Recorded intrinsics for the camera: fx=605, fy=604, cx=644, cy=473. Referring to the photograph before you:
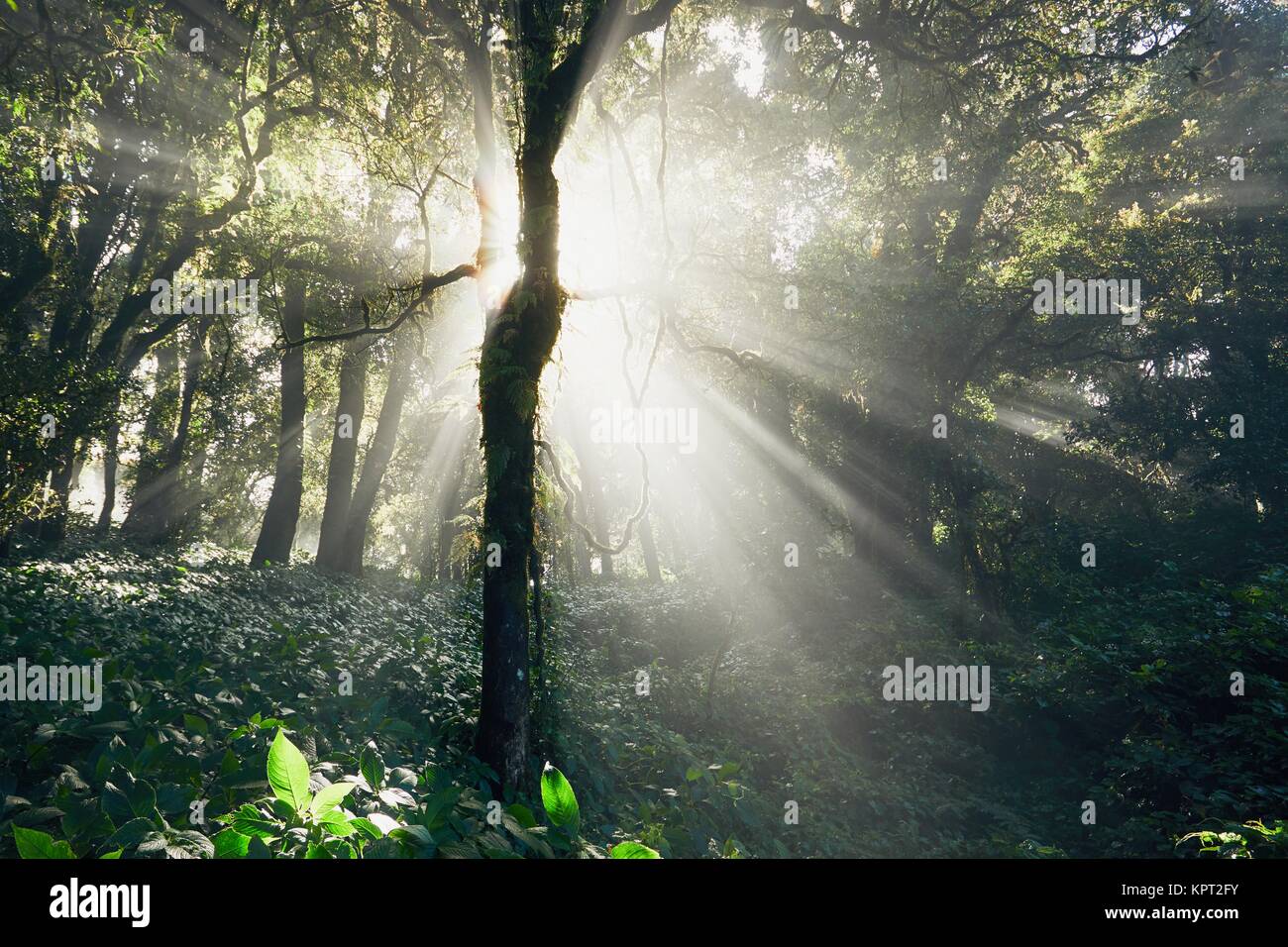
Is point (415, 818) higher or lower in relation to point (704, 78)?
lower

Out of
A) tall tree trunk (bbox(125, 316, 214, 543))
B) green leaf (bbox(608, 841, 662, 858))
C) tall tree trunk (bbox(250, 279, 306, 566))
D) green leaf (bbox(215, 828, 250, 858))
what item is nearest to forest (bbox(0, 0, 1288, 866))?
green leaf (bbox(215, 828, 250, 858))

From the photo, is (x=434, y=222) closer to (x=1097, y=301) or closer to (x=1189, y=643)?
(x=1189, y=643)

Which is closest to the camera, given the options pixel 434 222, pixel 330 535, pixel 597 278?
pixel 597 278

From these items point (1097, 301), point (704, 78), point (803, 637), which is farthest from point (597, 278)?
point (1097, 301)

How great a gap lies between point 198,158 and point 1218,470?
25.7m

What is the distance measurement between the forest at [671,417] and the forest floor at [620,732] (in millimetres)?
62

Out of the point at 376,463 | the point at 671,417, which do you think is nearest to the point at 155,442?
the point at 376,463

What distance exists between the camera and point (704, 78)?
33.7ft

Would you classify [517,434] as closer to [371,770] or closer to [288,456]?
[371,770]

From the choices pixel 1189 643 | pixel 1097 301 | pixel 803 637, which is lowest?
pixel 803 637

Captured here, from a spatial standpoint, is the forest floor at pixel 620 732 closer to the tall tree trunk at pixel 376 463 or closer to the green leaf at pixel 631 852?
the green leaf at pixel 631 852

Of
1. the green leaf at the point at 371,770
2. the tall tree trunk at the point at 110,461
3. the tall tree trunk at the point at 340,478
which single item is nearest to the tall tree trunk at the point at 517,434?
the green leaf at the point at 371,770

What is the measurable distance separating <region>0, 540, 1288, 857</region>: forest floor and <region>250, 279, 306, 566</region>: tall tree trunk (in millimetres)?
2208

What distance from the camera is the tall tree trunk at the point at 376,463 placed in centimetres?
1786
